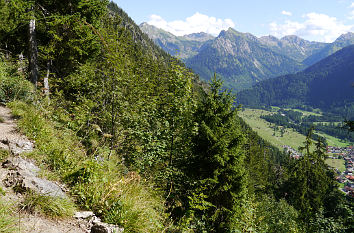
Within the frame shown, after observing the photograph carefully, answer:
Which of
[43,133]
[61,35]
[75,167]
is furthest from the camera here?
[61,35]

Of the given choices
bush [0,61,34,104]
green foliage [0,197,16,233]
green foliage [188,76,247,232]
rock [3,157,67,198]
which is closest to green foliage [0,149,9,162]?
rock [3,157,67,198]

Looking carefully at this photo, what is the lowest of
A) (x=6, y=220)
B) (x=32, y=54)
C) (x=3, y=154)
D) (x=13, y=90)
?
(x=6, y=220)

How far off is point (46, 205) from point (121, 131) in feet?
20.5

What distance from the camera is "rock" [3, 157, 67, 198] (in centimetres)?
298

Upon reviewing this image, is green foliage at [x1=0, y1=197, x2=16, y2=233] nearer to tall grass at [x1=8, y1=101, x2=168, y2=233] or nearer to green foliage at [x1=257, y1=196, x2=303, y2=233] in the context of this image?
tall grass at [x1=8, y1=101, x2=168, y2=233]

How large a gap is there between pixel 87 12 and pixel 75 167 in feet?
40.6

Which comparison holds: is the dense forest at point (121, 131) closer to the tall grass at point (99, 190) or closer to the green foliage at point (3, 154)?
the tall grass at point (99, 190)

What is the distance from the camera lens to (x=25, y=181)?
119 inches

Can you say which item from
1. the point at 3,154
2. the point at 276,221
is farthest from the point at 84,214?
the point at 276,221

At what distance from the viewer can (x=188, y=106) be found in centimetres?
969

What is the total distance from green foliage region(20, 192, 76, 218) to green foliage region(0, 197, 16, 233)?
22 centimetres

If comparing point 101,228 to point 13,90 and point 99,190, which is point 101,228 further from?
point 13,90

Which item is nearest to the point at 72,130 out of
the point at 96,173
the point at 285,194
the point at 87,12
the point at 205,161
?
the point at 96,173

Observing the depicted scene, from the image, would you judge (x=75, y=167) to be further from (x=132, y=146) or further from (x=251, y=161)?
(x=251, y=161)
